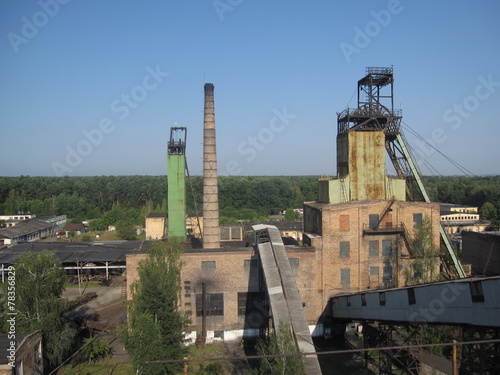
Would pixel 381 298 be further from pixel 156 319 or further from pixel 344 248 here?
pixel 156 319

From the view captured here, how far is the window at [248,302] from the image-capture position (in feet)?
74.1

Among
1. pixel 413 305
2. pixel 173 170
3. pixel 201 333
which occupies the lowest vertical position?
pixel 201 333

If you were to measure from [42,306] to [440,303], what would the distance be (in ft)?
54.7

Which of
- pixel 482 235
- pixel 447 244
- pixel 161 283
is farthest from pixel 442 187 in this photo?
pixel 161 283

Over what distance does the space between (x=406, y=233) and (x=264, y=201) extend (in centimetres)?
6206

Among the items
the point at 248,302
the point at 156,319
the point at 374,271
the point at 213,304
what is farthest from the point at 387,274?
the point at 156,319

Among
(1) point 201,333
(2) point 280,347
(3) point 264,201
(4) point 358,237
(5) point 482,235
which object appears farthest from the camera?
(3) point 264,201

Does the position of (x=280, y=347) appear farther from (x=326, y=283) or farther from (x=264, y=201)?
(x=264, y=201)

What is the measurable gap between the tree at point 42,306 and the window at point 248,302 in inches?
361

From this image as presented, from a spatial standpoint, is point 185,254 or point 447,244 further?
point 447,244

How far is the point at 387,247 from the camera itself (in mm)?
23766

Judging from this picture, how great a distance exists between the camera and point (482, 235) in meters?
31.9

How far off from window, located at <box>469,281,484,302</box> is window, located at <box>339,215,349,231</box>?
37.7ft

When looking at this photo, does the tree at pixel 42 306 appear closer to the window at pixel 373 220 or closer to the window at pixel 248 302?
the window at pixel 248 302
